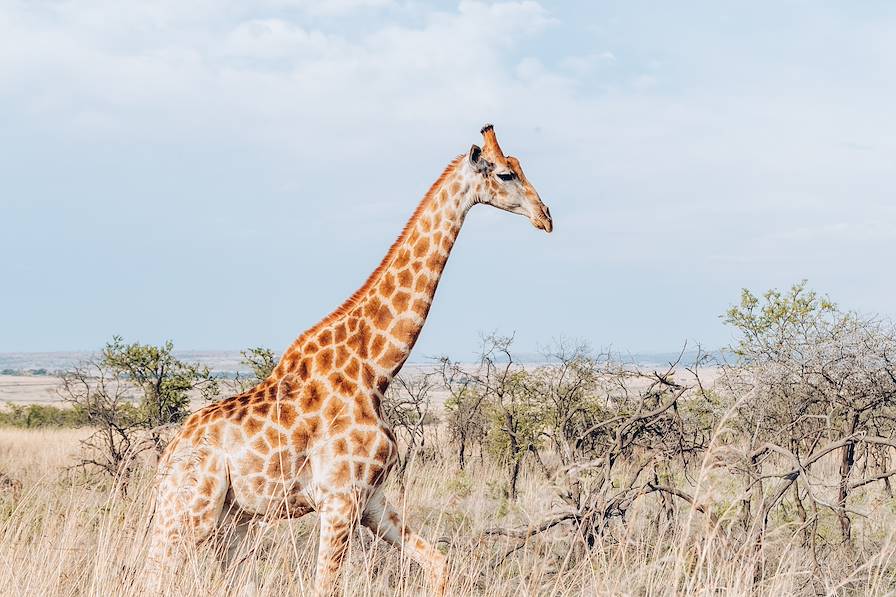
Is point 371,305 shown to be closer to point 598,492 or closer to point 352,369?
point 352,369

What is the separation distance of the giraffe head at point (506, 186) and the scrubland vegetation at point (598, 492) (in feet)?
4.96

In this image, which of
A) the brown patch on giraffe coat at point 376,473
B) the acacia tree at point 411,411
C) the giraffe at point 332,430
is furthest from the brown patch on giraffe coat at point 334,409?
the acacia tree at point 411,411

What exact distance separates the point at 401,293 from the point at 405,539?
153 centimetres

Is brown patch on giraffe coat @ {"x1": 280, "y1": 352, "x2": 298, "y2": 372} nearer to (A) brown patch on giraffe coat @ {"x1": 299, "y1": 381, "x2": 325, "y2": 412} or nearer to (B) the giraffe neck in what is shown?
(B) the giraffe neck

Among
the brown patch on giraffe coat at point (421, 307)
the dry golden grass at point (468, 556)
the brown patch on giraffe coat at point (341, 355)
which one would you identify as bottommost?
the dry golden grass at point (468, 556)

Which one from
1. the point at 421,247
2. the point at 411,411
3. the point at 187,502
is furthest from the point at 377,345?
the point at 411,411

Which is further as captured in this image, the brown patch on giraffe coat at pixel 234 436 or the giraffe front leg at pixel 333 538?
the brown patch on giraffe coat at pixel 234 436

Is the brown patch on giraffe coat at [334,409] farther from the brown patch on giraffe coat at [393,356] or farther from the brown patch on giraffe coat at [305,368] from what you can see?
the brown patch on giraffe coat at [393,356]

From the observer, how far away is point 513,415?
14383 mm

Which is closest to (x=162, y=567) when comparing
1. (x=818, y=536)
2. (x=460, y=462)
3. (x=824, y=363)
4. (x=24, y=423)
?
(x=818, y=536)

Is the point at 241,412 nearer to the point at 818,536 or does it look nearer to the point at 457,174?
the point at 457,174

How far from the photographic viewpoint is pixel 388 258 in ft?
19.3

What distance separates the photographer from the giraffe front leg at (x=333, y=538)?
5027 mm

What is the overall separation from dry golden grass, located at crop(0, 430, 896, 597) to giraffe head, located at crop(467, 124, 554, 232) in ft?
6.26
